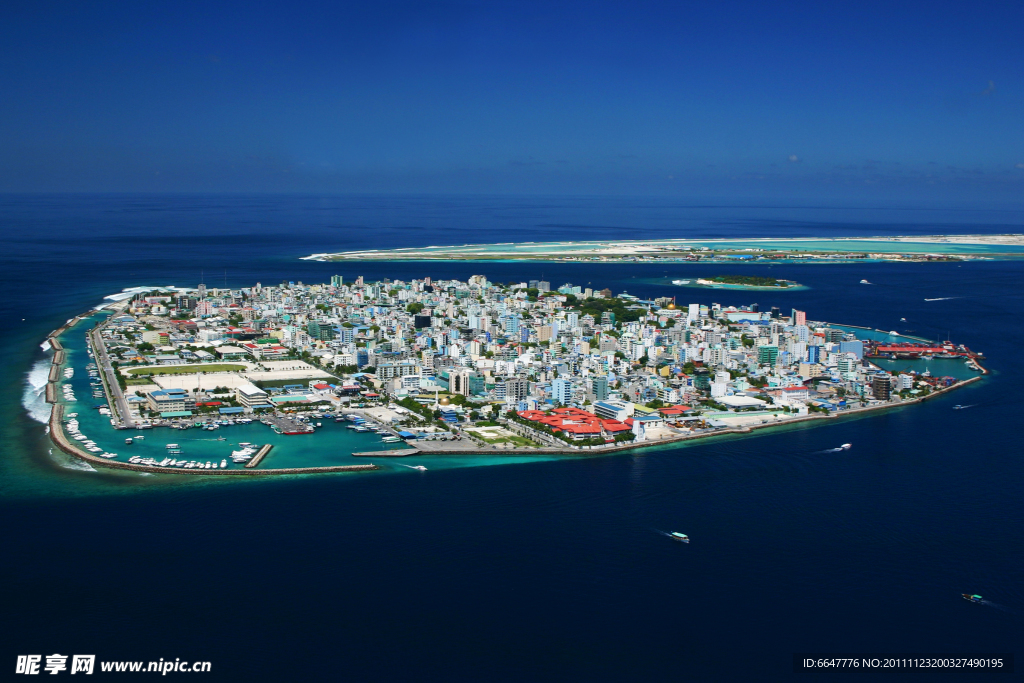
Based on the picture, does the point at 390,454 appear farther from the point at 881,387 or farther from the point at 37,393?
the point at 881,387

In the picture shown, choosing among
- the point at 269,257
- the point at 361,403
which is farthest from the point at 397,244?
the point at 361,403

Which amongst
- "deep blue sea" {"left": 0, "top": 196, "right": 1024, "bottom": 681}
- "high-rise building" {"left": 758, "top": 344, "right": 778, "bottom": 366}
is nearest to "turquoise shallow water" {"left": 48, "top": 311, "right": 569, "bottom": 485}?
"deep blue sea" {"left": 0, "top": 196, "right": 1024, "bottom": 681}

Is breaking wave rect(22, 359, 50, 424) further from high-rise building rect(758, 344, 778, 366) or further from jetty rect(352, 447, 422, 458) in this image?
high-rise building rect(758, 344, 778, 366)

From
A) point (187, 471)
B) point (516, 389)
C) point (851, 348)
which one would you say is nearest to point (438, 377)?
point (516, 389)

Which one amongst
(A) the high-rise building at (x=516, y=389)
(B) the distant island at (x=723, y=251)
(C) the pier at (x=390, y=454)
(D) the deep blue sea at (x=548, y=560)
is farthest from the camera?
(B) the distant island at (x=723, y=251)

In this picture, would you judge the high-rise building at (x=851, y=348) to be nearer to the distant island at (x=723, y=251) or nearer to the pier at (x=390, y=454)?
the pier at (x=390, y=454)

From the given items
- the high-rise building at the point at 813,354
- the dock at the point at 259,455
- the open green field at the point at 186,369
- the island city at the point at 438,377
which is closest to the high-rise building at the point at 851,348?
the island city at the point at 438,377

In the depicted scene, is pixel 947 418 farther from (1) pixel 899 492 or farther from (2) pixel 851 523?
(2) pixel 851 523
